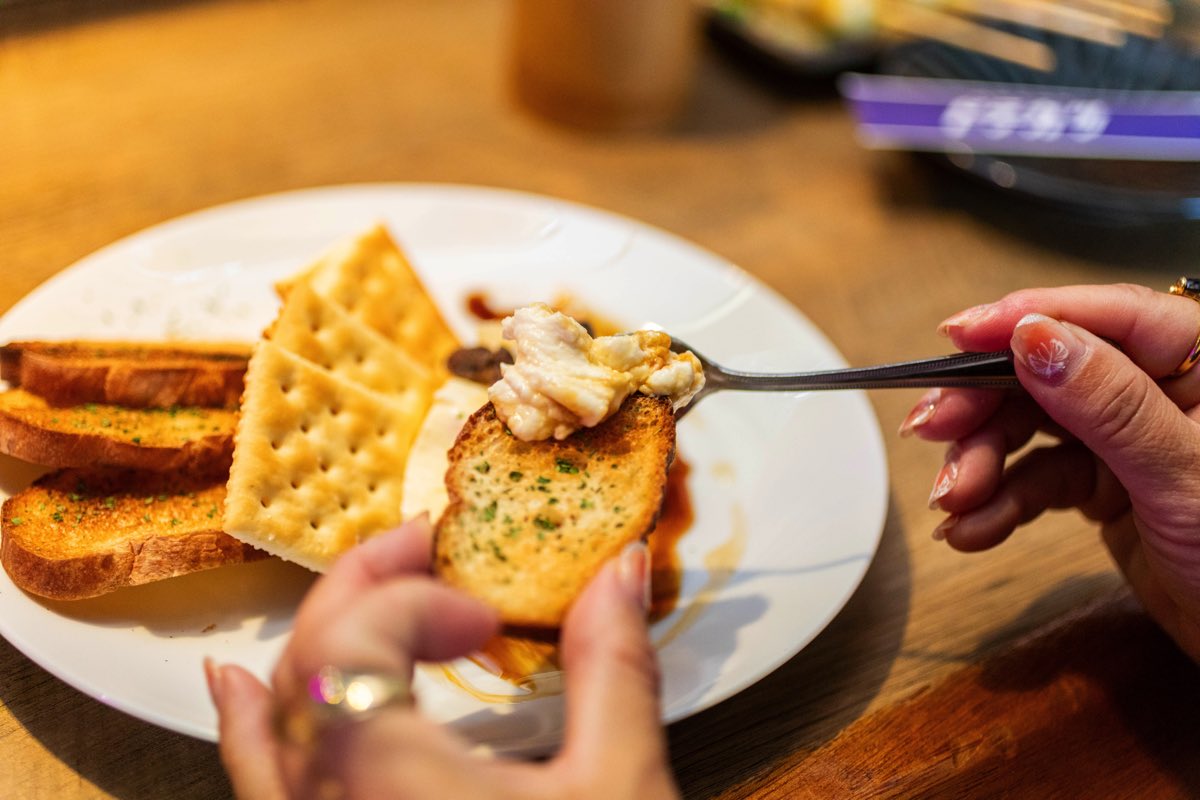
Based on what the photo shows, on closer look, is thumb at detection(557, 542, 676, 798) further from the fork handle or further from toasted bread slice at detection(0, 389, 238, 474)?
toasted bread slice at detection(0, 389, 238, 474)

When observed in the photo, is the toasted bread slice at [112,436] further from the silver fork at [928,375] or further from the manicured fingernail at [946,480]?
the manicured fingernail at [946,480]

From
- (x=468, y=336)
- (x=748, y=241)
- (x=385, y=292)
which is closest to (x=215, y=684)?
(x=385, y=292)

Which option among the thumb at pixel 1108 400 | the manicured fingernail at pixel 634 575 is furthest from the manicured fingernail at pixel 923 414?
the manicured fingernail at pixel 634 575

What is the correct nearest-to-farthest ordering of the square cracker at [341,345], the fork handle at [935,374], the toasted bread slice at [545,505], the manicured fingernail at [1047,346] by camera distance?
the toasted bread slice at [545,505] < the manicured fingernail at [1047,346] < the fork handle at [935,374] < the square cracker at [341,345]

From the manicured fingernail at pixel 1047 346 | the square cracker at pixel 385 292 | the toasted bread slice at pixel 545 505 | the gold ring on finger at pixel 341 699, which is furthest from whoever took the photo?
the square cracker at pixel 385 292

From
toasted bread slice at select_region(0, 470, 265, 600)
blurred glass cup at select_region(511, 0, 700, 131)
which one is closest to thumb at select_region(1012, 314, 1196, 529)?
toasted bread slice at select_region(0, 470, 265, 600)

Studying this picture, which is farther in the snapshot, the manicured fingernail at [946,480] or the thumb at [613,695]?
the manicured fingernail at [946,480]

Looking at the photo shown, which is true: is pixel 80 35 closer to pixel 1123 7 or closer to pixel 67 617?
pixel 67 617

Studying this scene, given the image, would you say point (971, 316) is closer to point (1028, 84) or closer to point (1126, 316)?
point (1126, 316)
